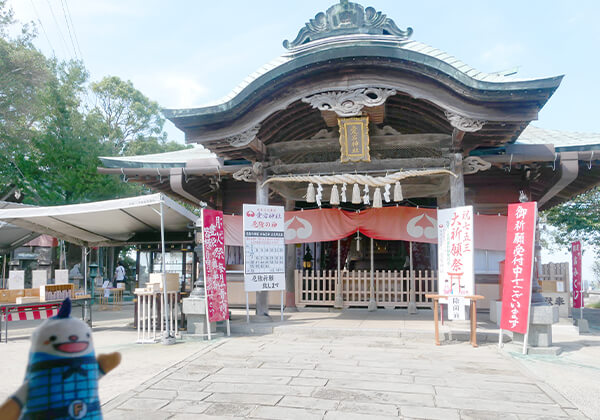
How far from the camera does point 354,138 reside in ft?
30.1

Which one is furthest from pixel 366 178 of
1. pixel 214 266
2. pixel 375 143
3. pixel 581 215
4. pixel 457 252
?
pixel 581 215

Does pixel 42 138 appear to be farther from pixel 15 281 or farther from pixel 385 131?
pixel 385 131

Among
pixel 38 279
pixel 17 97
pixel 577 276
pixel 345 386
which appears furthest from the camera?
pixel 17 97

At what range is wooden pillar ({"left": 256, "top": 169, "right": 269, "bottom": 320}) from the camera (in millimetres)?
9453

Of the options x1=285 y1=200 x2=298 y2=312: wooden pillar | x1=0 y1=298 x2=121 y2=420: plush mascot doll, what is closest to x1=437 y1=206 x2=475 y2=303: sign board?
x1=285 y1=200 x2=298 y2=312: wooden pillar

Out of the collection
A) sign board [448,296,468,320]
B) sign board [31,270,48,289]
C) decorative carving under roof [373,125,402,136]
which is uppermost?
decorative carving under roof [373,125,402,136]

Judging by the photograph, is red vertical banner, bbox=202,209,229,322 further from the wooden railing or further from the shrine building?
the wooden railing

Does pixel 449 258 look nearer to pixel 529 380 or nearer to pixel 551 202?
pixel 529 380

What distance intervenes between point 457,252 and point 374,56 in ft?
13.2

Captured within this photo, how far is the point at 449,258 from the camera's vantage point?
7977 mm

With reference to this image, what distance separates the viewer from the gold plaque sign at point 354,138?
902 cm

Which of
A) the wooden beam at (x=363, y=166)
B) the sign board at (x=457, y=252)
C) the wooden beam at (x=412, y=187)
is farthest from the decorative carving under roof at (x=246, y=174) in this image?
the sign board at (x=457, y=252)

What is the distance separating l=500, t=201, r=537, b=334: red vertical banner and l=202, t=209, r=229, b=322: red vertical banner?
5227 millimetres

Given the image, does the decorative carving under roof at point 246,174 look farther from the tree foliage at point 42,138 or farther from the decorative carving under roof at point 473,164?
the tree foliage at point 42,138
